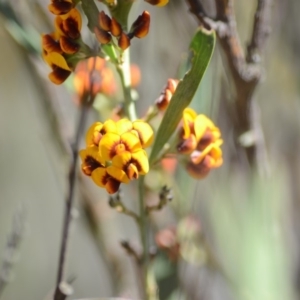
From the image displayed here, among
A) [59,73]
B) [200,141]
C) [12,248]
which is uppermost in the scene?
[59,73]

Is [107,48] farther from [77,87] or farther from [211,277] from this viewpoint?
[211,277]

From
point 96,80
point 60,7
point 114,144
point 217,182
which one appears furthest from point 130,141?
point 217,182

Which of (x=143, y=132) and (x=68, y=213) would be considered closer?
(x=143, y=132)

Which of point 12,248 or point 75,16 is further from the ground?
point 75,16

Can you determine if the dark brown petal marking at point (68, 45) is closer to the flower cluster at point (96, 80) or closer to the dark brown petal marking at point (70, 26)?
the dark brown petal marking at point (70, 26)

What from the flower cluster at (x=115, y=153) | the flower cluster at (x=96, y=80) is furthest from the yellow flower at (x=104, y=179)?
the flower cluster at (x=96, y=80)

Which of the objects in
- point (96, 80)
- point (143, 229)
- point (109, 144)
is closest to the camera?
point (109, 144)

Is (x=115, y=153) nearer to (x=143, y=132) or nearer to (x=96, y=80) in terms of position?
(x=143, y=132)
